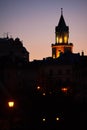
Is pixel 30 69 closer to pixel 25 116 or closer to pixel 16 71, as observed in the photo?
pixel 16 71

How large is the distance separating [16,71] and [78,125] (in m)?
43.5

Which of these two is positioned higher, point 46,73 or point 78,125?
point 46,73

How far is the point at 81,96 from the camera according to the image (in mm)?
73562

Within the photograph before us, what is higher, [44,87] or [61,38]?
[61,38]

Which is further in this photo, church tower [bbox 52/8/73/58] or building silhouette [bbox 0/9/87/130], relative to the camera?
church tower [bbox 52/8/73/58]

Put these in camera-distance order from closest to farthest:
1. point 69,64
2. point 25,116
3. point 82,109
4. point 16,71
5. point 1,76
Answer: point 25,116 → point 82,109 → point 1,76 → point 16,71 → point 69,64

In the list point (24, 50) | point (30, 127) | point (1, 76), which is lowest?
point (30, 127)

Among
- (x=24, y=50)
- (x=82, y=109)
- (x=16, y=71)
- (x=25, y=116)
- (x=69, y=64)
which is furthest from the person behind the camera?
(x=24, y=50)

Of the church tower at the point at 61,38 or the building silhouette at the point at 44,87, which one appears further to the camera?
the church tower at the point at 61,38

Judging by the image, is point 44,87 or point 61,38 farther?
point 61,38

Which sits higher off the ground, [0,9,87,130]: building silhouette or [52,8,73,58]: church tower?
[52,8,73,58]: church tower

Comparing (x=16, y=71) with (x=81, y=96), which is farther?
(x=16, y=71)

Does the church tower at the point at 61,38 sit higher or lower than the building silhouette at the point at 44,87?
higher

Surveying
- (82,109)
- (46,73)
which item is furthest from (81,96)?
(82,109)
